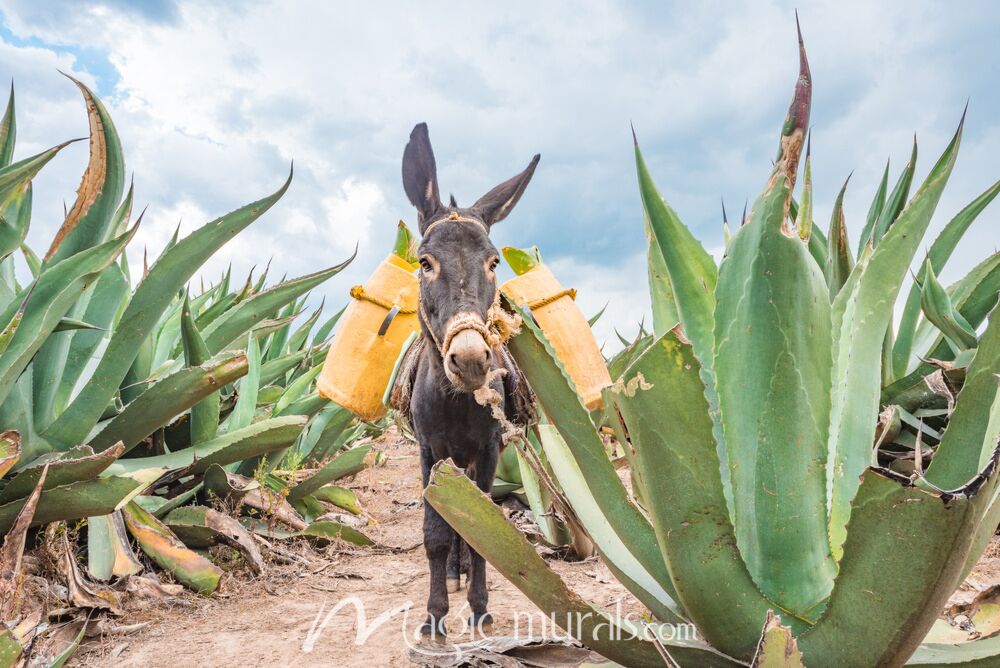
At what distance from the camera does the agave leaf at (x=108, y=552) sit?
3.02 m

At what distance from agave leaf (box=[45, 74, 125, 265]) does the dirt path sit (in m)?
1.58

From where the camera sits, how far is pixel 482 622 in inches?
126

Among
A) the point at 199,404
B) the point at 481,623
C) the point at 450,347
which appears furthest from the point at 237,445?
the point at 450,347

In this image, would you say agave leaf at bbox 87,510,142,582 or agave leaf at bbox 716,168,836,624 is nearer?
agave leaf at bbox 716,168,836,624

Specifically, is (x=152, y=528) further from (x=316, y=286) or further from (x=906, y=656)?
(x=906, y=656)

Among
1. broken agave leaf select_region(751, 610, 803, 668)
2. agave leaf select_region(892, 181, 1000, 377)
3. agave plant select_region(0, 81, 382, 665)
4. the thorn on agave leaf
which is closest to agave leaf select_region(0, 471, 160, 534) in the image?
agave plant select_region(0, 81, 382, 665)

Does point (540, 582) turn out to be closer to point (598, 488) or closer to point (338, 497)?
point (598, 488)

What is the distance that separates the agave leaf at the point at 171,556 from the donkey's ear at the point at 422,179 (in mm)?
1873

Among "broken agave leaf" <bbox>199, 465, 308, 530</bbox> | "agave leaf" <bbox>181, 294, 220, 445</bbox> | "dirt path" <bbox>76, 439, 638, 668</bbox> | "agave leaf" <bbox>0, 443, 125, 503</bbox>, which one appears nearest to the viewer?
"agave leaf" <bbox>0, 443, 125, 503</bbox>

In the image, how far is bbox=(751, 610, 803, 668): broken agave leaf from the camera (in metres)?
1.01

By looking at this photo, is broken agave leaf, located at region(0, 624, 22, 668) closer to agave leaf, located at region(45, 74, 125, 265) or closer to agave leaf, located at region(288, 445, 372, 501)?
agave leaf, located at region(45, 74, 125, 265)

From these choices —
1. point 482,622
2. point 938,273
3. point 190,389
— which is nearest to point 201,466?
point 190,389

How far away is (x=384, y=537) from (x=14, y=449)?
10.3ft

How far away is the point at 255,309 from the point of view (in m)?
4.12
